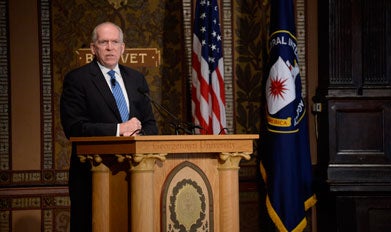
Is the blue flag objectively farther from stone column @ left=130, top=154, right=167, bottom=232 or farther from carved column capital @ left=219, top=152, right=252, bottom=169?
stone column @ left=130, top=154, right=167, bottom=232

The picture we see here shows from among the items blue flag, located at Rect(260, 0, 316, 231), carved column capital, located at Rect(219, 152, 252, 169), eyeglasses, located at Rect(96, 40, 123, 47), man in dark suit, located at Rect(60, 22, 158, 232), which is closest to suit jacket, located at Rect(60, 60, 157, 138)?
man in dark suit, located at Rect(60, 22, 158, 232)

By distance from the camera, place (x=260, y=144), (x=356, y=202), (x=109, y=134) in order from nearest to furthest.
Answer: (x=109, y=134)
(x=356, y=202)
(x=260, y=144)

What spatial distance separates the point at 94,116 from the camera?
11.9 feet

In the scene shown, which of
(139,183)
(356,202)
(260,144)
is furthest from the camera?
(260,144)

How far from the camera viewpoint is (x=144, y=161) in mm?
3152

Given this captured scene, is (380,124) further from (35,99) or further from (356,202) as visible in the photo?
(35,99)

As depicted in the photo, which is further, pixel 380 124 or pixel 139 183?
pixel 380 124

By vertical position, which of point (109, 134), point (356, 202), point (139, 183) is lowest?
point (356, 202)

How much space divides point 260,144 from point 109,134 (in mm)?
2352

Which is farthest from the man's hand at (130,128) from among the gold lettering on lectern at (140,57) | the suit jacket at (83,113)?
the gold lettering on lectern at (140,57)

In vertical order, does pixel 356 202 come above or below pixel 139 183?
below

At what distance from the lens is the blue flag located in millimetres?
5285

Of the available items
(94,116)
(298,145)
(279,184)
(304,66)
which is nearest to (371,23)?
(304,66)

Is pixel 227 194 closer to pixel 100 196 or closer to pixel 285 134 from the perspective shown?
pixel 100 196
